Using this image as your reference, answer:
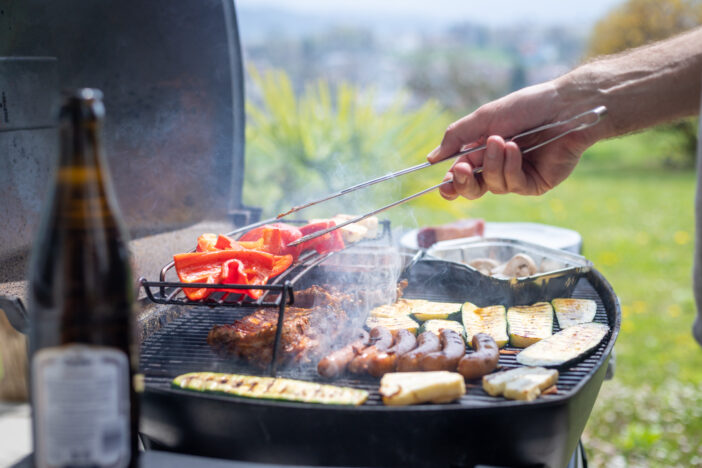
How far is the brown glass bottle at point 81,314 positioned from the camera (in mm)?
1120

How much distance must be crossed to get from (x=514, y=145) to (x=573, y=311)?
0.72 metres

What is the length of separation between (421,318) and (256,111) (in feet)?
13.0

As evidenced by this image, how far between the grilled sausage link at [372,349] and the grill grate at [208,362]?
0.15 feet

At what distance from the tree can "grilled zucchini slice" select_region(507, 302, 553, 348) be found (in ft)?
38.3

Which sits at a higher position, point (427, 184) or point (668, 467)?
point (427, 184)

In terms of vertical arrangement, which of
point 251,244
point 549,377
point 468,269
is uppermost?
point 251,244

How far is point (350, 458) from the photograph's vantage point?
165 cm

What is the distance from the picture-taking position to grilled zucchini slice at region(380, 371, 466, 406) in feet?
5.46

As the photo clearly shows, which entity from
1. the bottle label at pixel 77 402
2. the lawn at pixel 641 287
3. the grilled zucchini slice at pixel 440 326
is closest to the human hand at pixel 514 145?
the grilled zucchini slice at pixel 440 326

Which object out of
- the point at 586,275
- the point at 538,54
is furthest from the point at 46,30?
the point at 538,54

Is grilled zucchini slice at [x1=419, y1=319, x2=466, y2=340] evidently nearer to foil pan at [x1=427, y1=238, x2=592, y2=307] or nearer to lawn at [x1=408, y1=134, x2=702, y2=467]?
foil pan at [x1=427, y1=238, x2=592, y2=307]

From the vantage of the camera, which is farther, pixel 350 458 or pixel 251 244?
pixel 251 244

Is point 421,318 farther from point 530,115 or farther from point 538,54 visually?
point 538,54

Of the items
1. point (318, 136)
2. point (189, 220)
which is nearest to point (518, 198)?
point (318, 136)
